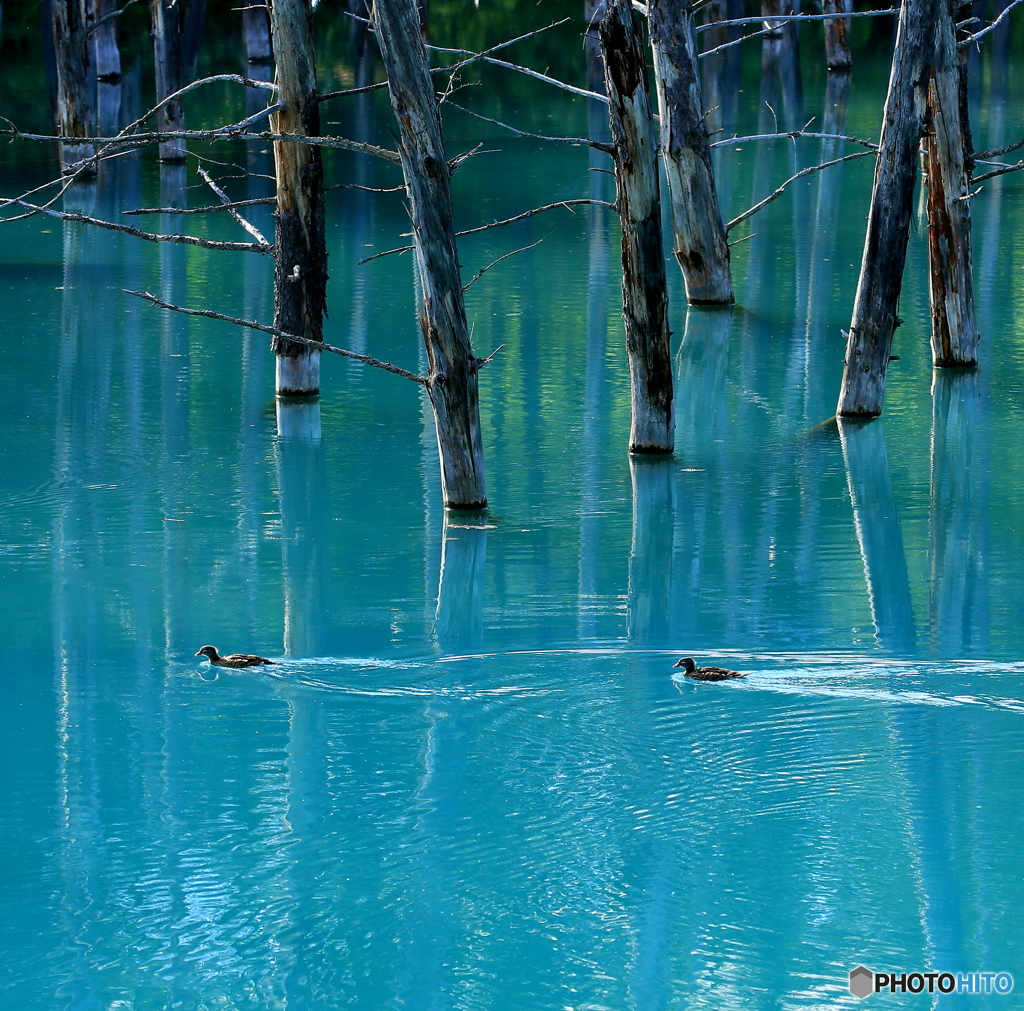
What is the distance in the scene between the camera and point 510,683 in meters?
6.88

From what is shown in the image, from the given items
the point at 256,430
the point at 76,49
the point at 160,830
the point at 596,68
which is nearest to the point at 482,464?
the point at 256,430

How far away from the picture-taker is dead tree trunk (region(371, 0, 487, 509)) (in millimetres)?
7988

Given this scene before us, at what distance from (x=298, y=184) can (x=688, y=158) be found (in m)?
4.07

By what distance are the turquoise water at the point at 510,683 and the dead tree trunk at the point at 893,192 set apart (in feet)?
2.46

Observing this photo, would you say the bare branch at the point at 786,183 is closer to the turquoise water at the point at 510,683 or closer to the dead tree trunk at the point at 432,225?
the turquoise water at the point at 510,683

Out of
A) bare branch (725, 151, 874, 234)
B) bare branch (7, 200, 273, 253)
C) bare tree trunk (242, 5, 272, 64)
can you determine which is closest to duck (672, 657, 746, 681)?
bare branch (7, 200, 273, 253)

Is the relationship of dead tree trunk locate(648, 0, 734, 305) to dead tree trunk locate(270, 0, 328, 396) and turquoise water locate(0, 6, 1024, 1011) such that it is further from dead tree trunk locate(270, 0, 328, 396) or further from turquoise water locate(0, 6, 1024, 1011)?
dead tree trunk locate(270, 0, 328, 396)

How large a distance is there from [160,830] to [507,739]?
1.39m

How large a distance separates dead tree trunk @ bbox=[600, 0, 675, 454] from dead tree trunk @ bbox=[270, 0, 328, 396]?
87.2 inches

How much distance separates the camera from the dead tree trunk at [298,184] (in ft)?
33.6

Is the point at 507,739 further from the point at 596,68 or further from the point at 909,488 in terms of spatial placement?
the point at 596,68

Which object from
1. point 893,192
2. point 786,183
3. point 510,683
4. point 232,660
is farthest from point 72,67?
point 510,683

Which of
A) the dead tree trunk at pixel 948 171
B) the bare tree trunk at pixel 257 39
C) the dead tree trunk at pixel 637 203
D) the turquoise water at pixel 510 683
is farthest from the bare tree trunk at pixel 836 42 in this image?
the dead tree trunk at pixel 637 203

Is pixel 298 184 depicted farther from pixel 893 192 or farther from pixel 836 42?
pixel 836 42
